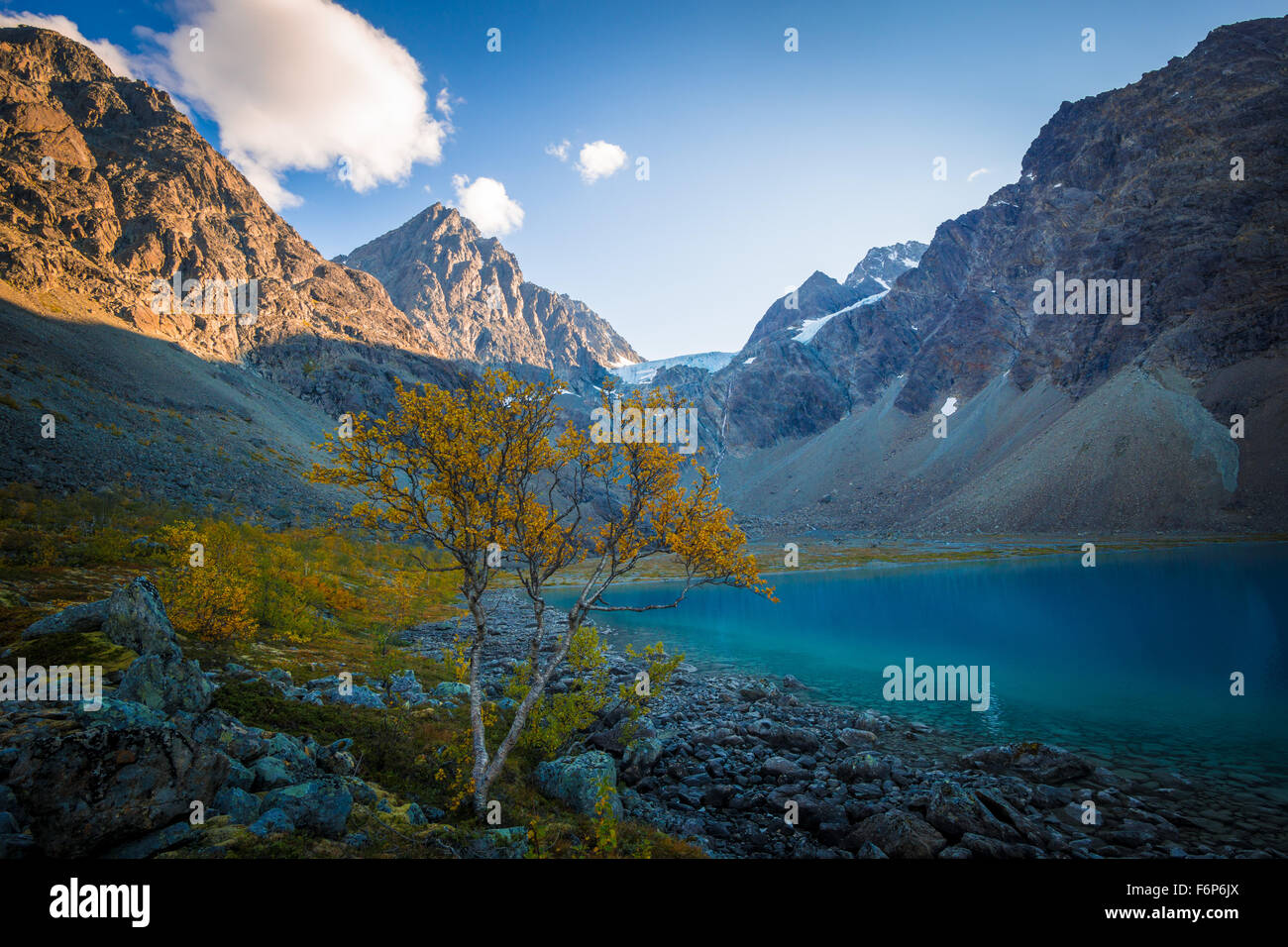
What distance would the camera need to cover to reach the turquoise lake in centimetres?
2030

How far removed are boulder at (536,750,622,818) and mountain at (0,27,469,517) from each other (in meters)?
47.7

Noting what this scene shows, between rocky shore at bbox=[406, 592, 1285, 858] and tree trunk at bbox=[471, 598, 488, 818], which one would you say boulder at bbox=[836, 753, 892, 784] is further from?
tree trunk at bbox=[471, 598, 488, 818]

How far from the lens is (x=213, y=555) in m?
23.1

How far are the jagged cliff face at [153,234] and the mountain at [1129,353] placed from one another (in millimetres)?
156920

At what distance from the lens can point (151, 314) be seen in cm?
9469

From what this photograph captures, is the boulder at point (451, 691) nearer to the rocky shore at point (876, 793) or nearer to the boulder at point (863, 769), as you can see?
the rocky shore at point (876, 793)

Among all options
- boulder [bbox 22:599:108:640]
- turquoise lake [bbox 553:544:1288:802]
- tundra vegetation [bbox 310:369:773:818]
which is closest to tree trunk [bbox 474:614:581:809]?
tundra vegetation [bbox 310:369:773:818]

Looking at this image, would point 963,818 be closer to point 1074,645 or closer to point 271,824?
point 271,824

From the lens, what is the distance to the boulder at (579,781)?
41.3 ft

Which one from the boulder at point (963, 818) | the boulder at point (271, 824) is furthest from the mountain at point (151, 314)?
the boulder at point (963, 818)

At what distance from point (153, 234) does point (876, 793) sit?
517ft

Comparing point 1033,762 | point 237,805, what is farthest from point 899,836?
point 237,805
